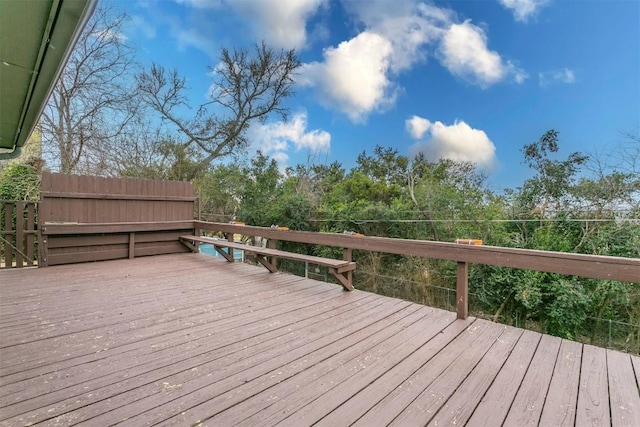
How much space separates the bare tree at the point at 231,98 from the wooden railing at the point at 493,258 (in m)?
8.50

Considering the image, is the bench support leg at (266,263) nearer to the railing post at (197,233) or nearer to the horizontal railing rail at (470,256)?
the horizontal railing rail at (470,256)

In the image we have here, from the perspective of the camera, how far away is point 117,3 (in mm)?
7777

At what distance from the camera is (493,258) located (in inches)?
96.4

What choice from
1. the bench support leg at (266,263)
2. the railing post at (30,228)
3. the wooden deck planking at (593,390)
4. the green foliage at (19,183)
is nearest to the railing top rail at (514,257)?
the wooden deck planking at (593,390)

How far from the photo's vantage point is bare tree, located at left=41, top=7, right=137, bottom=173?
24.5 feet

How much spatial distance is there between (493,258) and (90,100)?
9526 mm

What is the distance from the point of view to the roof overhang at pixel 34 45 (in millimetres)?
988

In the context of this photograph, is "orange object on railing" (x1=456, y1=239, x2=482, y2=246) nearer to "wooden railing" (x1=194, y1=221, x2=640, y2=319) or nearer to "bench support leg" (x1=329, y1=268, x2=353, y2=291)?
"wooden railing" (x1=194, y1=221, x2=640, y2=319)

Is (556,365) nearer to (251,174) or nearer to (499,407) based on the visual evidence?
(499,407)

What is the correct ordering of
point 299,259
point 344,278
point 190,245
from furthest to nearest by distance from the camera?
1. point 190,245
2. point 299,259
3. point 344,278

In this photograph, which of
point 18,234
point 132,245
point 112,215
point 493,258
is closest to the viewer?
point 493,258

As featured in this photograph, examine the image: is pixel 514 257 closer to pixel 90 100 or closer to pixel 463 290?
pixel 463 290

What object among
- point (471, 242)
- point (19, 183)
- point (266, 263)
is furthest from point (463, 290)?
point (19, 183)

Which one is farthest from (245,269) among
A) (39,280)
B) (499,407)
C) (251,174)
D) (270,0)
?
(270,0)
